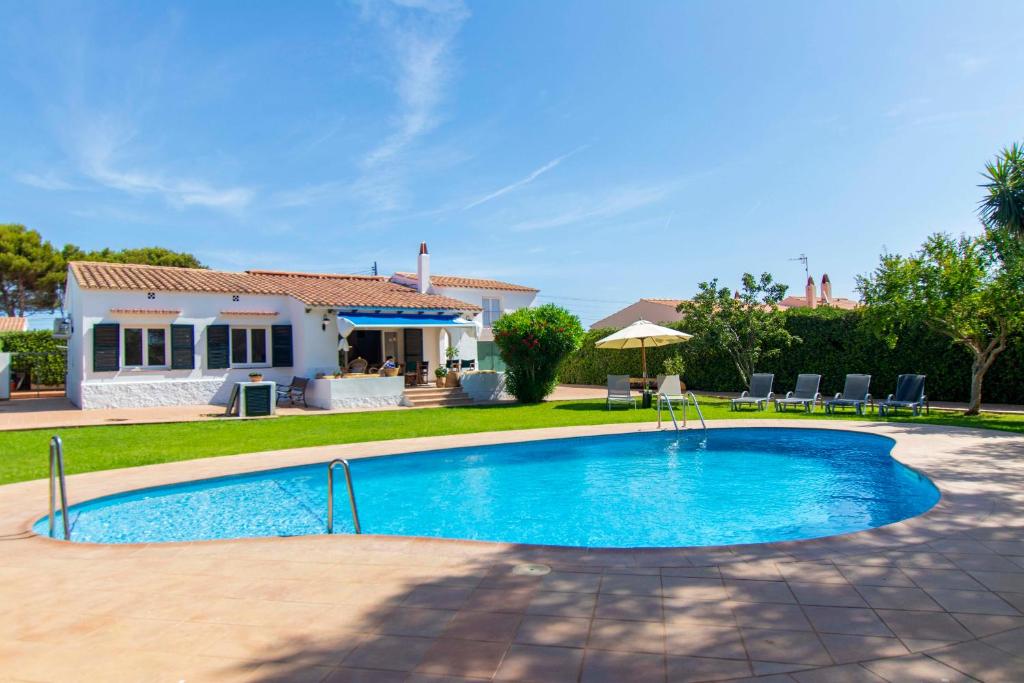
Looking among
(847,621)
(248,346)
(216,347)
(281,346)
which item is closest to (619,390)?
(281,346)

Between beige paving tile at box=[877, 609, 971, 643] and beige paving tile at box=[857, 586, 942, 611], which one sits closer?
beige paving tile at box=[877, 609, 971, 643]

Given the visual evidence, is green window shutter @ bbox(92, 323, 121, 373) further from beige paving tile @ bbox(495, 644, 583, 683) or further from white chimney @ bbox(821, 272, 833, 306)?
white chimney @ bbox(821, 272, 833, 306)

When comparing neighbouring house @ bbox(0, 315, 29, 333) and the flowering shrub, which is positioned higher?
neighbouring house @ bbox(0, 315, 29, 333)

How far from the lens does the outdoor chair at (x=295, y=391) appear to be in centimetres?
3003

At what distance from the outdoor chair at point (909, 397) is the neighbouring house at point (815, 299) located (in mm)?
25045

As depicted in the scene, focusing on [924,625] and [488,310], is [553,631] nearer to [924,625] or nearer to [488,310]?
[924,625]

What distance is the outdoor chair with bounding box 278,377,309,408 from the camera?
30.0 m

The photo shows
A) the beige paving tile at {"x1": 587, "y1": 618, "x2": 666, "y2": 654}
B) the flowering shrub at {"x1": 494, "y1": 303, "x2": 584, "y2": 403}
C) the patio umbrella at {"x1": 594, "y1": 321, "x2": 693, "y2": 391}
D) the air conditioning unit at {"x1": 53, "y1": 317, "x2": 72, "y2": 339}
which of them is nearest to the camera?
the beige paving tile at {"x1": 587, "y1": 618, "x2": 666, "y2": 654}

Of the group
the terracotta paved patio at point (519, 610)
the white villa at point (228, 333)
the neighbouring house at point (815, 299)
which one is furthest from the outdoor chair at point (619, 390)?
the neighbouring house at point (815, 299)

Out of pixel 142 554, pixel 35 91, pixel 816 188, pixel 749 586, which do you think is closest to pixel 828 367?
pixel 816 188

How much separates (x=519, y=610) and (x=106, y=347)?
95.0ft

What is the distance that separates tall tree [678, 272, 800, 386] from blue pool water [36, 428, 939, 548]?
12874 mm

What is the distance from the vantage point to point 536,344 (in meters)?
30.8

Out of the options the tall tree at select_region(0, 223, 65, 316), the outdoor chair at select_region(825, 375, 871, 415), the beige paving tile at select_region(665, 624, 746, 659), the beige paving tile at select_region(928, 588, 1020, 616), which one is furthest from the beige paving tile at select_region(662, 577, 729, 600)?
the tall tree at select_region(0, 223, 65, 316)
